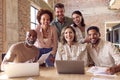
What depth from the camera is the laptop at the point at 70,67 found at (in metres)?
1.79

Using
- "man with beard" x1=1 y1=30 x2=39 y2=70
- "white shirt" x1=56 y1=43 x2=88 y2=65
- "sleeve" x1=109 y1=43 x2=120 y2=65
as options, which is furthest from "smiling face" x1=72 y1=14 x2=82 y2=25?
"man with beard" x1=1 y1=30 x2=39 y2=70

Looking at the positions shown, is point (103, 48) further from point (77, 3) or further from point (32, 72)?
point (77, 3)

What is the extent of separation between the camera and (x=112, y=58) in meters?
2.47

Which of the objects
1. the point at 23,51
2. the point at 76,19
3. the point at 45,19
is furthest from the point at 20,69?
the point at 76,19

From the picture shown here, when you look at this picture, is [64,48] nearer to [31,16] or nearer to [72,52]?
[72,52]

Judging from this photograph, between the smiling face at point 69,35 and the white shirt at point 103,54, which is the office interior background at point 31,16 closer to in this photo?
the smiling face at point 69,35

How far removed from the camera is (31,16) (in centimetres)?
584

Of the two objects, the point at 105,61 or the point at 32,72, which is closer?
the point at 32,72

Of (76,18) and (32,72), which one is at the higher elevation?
(76,18)

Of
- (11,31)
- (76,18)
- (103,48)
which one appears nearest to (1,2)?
(11,31)

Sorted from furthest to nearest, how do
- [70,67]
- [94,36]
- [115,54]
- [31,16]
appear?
[31,16] → [94,36] → [115,54] → [70,67]

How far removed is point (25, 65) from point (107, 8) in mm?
6819

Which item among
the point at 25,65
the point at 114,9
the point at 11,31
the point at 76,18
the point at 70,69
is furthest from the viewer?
the point at 114,9

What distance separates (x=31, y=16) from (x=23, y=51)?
12.5 ft
